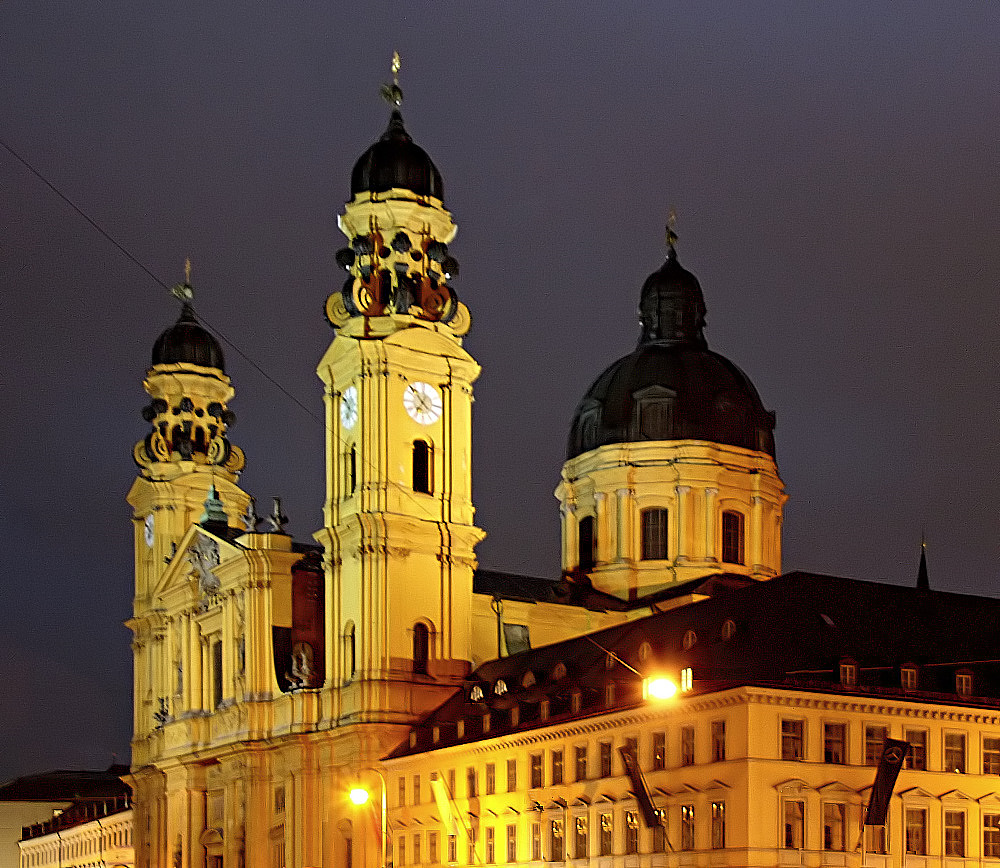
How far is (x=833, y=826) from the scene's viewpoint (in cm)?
5897

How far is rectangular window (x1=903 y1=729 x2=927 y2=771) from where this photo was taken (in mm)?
60231

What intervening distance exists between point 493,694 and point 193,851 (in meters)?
26.3

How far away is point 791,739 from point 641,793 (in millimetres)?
5792

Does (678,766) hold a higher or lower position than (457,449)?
lower

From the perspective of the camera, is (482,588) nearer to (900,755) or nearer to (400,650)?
(400,650)

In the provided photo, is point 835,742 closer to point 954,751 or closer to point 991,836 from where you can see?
point 954,751

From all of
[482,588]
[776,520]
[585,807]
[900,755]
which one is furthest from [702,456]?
[900,755]

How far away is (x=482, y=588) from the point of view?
97.6 metres

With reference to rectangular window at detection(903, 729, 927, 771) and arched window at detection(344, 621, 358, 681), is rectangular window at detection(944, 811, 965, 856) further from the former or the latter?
arched window at detection(344, 621, 358, 681)

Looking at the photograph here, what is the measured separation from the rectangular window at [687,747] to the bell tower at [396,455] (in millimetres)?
25409

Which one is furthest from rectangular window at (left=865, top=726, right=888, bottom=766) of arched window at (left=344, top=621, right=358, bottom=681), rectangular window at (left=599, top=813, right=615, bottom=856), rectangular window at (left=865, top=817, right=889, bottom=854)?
arched window at (left=344, top=621, right=358, bottom=681)

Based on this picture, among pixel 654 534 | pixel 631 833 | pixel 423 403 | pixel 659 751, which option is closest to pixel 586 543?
pixel 654 534

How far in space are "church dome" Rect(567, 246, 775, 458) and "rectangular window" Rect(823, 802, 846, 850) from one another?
4464cm

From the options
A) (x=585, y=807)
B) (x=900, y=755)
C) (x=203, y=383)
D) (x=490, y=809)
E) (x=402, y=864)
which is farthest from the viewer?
(x=203, y=383)
